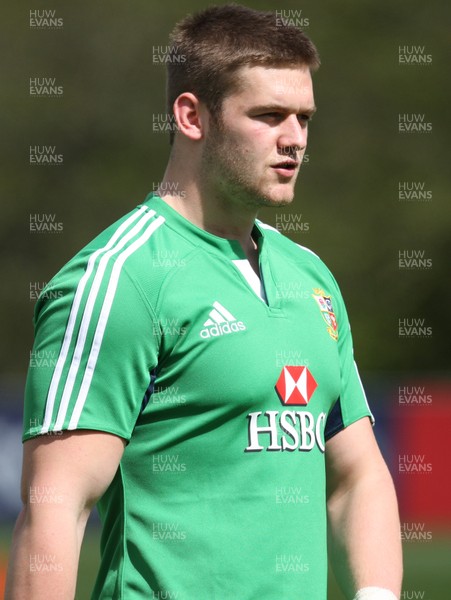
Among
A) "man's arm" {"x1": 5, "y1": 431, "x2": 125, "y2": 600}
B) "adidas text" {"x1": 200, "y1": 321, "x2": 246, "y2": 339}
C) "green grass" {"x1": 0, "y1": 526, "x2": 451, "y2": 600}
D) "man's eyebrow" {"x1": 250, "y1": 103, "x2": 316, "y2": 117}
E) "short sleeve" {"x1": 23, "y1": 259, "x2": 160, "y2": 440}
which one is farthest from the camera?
"green grass" {"x1": 0, "y1": 526, "x2": 451, "y2": 600}

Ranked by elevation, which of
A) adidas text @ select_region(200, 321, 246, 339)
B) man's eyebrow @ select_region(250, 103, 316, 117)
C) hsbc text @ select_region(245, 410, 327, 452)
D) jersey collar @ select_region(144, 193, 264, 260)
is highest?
man's eyebrow @ select_region(250, 103, 316, 117)

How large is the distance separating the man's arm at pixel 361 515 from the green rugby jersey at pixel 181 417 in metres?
0.16

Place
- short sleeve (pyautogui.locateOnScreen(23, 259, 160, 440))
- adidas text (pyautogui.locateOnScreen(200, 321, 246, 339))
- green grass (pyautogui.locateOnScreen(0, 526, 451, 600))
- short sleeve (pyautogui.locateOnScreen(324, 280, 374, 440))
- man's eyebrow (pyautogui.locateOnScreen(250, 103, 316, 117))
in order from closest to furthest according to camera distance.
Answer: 1. short sleeve (pyautogui.locateOnScreen(23, 259, 160, 440))
2. adidas text (pyautogui.locateOnScreen(200, 321, 246, 339))
3. man's eyebrow (pyautogui.locateOnScreen(250, 103, 316, 117))
4. short sleeve (pyautogui.locateOnScreen(324, 280, 374, 440))
5. green grass (pyautogui.locateOnScreen(0, 526, 451, 600))

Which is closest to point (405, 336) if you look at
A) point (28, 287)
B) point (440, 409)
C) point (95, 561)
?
point (28, 287)

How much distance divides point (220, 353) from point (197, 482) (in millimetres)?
305

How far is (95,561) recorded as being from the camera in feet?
36.2

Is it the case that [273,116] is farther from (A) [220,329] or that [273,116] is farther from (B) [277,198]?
(A) [220,329]

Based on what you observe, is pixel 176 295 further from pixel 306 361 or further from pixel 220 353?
pixel 306 361

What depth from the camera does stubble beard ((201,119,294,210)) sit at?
129 inches

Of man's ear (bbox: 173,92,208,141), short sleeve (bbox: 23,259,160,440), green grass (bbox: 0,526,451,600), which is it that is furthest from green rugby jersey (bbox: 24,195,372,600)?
green grass (bbox: 0,526,451,600)

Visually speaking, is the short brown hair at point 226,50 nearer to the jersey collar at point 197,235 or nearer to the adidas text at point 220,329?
the jersey collar at point 197,235

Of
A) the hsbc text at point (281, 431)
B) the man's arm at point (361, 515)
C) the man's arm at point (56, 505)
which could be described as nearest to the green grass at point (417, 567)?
the man's arm at point (361, 515)

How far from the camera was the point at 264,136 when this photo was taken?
3252 mm

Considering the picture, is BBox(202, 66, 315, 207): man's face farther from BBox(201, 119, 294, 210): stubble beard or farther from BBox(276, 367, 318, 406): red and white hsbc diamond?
BBox(276, 367, 318, 406): red and white hsbc diamond
